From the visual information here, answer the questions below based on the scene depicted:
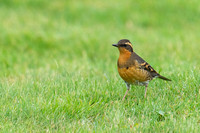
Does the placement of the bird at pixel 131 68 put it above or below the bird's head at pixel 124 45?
below

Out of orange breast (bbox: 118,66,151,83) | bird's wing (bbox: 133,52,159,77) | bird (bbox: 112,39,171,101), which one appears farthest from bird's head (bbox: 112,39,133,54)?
orange breast (bbox: 118,66,151,83)

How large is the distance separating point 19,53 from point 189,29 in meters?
7.13

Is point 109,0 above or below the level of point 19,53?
above

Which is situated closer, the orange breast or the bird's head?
the orange breast

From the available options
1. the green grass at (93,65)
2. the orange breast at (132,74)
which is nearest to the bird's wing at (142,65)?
the orange breast at (132,74)

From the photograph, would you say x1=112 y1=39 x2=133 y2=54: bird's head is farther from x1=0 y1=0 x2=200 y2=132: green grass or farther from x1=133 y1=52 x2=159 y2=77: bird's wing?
x1=0 y1=0 x2=200 y2=132: green grass

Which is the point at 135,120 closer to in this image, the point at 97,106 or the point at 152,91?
the point at 97,106

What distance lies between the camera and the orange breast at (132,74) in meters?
6.59

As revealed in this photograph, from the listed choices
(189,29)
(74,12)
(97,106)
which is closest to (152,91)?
(97,106)

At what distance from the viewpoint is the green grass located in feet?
18.3

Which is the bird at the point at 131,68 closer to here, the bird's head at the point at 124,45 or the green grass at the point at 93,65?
the bird's head at the point at 124,45

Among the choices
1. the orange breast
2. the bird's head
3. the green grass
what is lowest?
the green grass

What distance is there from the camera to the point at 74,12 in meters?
15.9

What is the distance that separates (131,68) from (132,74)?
0.11 m
